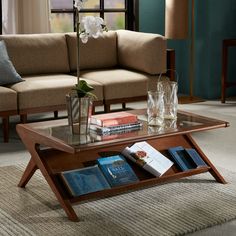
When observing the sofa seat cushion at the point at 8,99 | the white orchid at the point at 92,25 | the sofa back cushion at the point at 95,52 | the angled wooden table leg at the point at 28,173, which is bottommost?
the angled wooden table leg at the point at 28,173

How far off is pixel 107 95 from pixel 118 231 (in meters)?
2.11

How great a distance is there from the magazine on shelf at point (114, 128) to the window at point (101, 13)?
3063mm

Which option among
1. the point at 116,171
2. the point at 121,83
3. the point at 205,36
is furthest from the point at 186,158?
the point at 205,36

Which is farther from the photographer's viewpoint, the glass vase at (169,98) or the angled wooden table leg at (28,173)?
the glass vase at (169,98)

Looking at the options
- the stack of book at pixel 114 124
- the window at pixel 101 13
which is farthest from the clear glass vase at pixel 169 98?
the window at pixel 101 13

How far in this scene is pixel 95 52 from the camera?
5.25 metres

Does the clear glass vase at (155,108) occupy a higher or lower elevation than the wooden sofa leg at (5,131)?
higher

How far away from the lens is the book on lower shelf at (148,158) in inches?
129

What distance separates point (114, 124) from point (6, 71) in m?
1.72

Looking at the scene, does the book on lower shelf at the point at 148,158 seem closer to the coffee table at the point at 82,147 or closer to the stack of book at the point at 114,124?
the coffee table at the point at 82,147

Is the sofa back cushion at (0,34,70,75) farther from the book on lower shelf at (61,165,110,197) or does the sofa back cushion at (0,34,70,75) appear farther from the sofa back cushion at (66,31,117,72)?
the book on lower shelf at (61,165,110,197)

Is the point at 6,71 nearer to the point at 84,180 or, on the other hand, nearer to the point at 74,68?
the point at 74,68

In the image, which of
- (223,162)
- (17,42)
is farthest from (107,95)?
(223,162)

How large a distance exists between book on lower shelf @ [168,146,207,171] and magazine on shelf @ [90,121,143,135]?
0.36 meters
